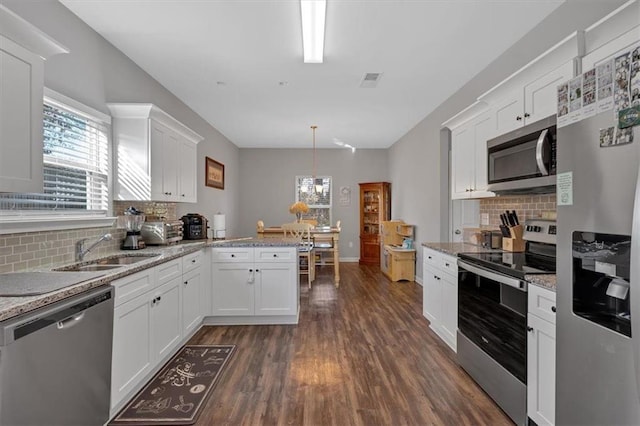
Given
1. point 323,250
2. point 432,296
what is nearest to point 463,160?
point 432,296

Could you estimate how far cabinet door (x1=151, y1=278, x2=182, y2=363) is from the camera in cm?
247

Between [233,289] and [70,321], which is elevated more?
[70,321]

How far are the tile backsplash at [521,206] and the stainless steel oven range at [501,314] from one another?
18 cm

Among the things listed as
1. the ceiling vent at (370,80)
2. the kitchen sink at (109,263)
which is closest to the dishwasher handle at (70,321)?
the kitchen sink at (109,263)

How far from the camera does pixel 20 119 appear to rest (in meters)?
1.62

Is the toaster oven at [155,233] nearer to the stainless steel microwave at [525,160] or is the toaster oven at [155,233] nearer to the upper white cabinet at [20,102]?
the upper white cabinet at [20,102]

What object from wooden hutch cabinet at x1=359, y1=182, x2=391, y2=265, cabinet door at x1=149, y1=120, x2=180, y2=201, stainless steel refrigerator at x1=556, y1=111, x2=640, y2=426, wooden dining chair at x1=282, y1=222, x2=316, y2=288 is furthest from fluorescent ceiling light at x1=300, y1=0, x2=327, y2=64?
wooden hutch cabinet at x1=359, y1=182, x2=391, y2=265

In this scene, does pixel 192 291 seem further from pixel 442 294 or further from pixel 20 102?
pixel 442 294

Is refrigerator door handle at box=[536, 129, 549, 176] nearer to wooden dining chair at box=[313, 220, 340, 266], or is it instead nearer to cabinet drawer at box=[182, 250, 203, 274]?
cabinet drawer at box=[182, 250, 203, 274]

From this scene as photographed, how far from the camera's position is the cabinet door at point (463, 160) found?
3.26 meters

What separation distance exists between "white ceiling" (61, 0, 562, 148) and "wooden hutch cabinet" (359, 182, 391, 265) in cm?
292

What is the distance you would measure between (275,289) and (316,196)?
476 centimetres

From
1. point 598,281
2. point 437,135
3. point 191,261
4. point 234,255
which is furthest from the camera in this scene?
point 437,135

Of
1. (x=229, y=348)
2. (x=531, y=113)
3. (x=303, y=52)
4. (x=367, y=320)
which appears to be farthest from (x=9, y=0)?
(x=367, y=320)
